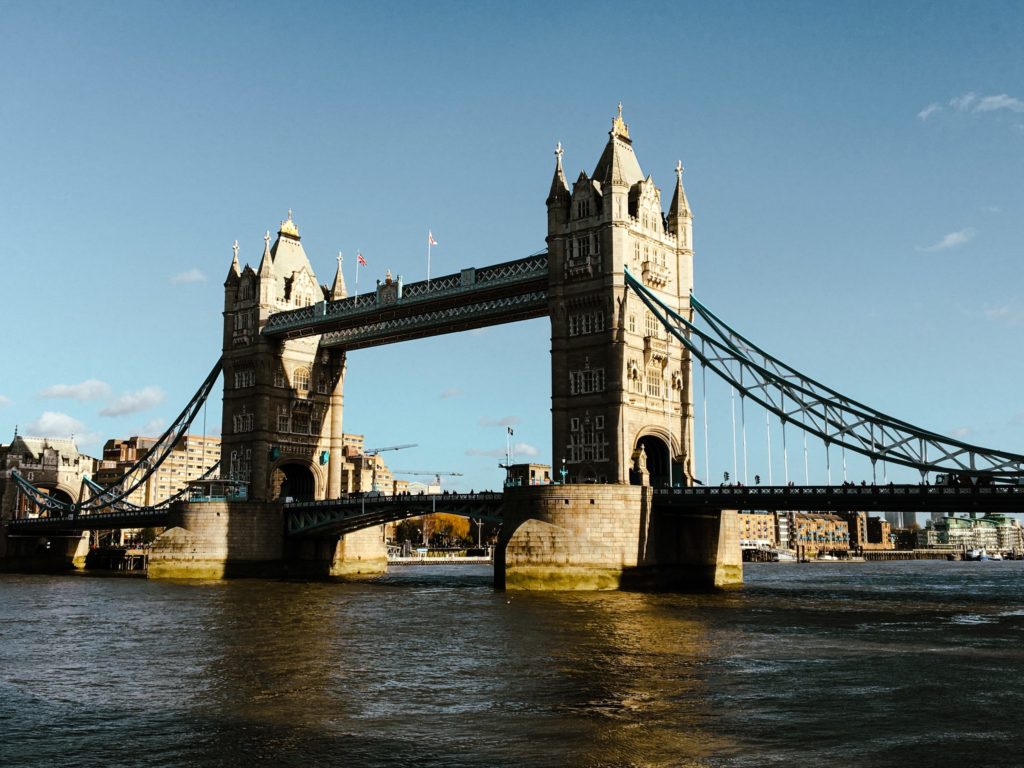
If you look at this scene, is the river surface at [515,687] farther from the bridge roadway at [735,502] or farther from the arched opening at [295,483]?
the arched opening at [295,483]

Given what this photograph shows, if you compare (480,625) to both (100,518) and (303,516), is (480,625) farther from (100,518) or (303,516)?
(100,518)

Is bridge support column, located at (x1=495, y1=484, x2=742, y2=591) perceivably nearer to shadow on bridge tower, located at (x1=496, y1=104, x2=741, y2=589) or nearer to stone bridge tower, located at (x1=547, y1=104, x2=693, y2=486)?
shadow on bridge tower, located at (x1=496, y1=104, x2=741, y2=589)

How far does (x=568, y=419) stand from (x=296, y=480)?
127ft

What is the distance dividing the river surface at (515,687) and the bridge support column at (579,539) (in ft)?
29.6

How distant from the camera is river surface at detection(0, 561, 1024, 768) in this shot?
21.1 meters

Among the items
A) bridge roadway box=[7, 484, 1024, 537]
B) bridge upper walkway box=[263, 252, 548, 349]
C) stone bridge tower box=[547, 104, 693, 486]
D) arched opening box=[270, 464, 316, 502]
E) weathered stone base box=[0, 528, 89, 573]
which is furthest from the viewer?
weathered stone base box=[0, 528, 89, 573]

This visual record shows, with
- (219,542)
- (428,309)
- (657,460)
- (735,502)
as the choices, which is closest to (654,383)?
(657,460)

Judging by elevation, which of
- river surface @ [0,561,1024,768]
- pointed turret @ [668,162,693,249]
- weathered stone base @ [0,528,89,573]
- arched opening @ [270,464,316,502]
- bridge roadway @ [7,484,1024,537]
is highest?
pointed turret @ [668,162,693,249]

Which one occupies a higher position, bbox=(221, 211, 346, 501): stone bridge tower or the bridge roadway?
bbox=(221, 211, 346, 501): stone bridge tower

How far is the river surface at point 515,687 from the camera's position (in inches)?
830

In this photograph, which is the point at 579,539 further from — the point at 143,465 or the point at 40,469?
the point at 40,469

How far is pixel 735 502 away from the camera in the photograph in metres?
64.1

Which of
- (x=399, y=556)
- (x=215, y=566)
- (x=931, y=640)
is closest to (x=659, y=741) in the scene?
(x=931, y=640)

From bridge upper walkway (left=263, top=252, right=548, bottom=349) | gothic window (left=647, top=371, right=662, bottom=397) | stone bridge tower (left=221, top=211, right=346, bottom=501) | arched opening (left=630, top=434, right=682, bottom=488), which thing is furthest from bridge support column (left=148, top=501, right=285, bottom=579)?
gothic window (left=647, top=371, right=662, bottom=397)
